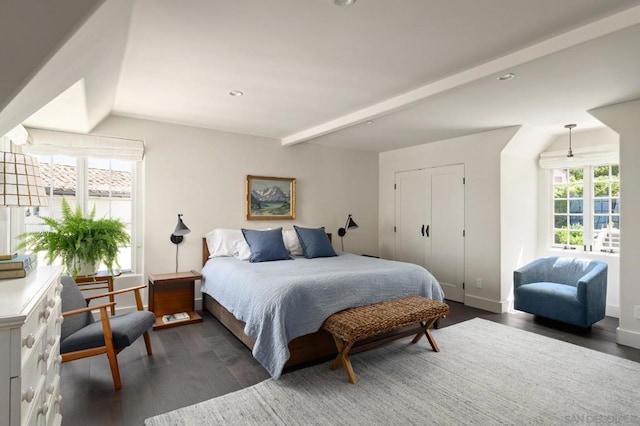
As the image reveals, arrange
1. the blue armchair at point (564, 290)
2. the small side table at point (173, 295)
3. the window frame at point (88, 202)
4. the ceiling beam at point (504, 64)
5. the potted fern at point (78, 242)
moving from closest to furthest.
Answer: the ceiling beam at point (504, 64), the potted fern at point (78, 242), the window frame at point (88, 202), the blue armchair at point (564, 290), the small side table at point (173, 295)

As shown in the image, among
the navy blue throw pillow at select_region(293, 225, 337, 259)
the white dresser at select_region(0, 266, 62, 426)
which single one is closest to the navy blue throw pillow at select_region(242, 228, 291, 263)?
the navy blue throw pillow at select_region(293, 225, 337, 259)

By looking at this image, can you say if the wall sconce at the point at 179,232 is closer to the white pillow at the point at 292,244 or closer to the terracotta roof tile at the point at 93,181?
the terracotta roof tile at the point at 93,181

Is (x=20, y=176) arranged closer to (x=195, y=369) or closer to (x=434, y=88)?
(x=195, y=369)

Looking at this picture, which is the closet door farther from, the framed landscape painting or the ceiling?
the framed landscape painting

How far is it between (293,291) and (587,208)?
426 cm

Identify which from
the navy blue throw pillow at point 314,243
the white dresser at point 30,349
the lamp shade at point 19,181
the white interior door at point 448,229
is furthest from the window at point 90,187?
the white interior door at point 448,229

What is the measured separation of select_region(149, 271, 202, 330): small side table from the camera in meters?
3.84

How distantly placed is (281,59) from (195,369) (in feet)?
8.23

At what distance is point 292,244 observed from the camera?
464 cm

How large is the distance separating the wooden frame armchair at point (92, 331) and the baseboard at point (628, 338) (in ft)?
14.4

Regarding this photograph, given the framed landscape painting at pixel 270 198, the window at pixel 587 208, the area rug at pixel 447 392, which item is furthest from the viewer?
the framed landscape painting at pixel 270 198

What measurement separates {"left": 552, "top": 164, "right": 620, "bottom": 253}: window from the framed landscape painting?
3.80m

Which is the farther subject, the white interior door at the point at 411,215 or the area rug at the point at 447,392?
the white interior door at the point at 411,215

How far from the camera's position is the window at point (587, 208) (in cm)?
435
